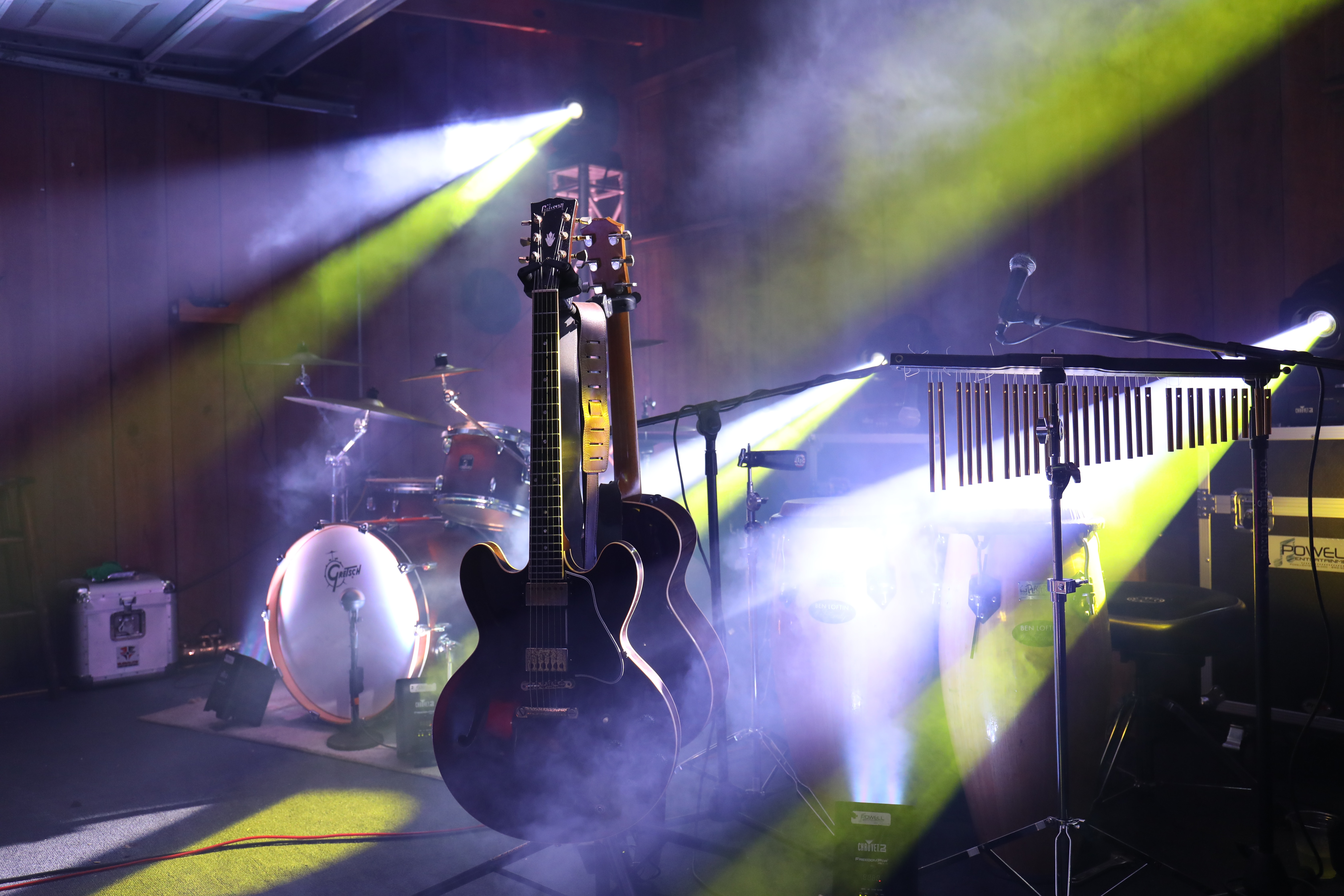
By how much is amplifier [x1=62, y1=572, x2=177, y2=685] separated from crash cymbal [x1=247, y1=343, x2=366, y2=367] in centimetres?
126

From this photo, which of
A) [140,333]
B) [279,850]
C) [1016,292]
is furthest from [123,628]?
[1016,292]

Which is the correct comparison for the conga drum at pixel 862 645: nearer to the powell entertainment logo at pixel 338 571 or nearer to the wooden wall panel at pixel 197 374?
the powell entertainment logo at pixel 338 571

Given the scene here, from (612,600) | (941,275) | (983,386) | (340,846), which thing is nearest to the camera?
(612,600)

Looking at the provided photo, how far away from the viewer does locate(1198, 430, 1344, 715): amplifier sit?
2.87 metres

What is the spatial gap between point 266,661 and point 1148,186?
4714mm

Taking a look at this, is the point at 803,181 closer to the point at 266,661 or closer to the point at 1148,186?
the point at 1148,186

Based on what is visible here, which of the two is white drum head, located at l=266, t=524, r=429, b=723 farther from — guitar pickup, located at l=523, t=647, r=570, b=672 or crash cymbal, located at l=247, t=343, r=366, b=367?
guitar pickup, located at l=523, t=647, r=570, b=672

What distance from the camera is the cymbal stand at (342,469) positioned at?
14.5ft

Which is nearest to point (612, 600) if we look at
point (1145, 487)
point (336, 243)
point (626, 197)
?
point (1145, 487)

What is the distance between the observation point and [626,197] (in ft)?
17.0

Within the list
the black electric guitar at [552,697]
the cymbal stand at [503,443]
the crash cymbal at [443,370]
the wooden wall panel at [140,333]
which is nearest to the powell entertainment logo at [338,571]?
the cymbal stand at [503,443]

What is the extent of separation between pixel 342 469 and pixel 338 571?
108 cm

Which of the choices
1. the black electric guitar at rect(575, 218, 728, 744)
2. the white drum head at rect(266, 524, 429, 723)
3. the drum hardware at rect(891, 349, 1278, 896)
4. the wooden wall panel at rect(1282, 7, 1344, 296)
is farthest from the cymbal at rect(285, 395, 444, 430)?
the wooden wall panel at rect(1282, 7, 1344, 296)

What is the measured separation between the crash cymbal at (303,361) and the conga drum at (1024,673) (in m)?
3.41
